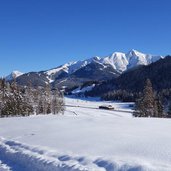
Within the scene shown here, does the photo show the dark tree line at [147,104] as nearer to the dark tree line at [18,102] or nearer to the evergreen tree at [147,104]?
the evergreen tree at [147,104]

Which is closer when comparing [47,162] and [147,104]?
[47,162]

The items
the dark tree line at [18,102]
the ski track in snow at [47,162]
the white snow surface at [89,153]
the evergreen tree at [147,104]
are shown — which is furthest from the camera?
the dark tree line at [18,102]

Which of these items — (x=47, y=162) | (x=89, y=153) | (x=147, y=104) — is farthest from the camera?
(x=147, y=104)

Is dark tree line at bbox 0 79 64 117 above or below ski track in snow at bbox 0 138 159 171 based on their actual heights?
above

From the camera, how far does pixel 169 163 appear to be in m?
10.4

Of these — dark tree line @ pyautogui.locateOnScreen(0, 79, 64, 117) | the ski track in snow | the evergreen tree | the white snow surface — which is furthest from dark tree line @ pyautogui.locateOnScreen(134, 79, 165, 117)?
the ski track in snow

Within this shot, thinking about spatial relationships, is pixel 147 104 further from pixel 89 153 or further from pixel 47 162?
pixel 47 162

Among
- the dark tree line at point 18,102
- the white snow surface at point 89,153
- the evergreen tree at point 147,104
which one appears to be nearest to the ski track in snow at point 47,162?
the white snow surface at point 89,153

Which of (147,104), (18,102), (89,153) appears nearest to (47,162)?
(89,153)

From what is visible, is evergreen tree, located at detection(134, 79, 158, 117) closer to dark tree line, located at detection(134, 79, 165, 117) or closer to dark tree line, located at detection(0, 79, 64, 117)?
dark tree line, located at detection(134, 79, 165, 117)

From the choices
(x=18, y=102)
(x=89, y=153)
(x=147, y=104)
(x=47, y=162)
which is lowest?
(x=47, y=162)

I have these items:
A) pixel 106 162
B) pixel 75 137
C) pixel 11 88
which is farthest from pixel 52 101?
pixel 106 162

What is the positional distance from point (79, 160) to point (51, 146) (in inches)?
150

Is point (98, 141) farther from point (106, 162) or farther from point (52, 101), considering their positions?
point (52, 101)
